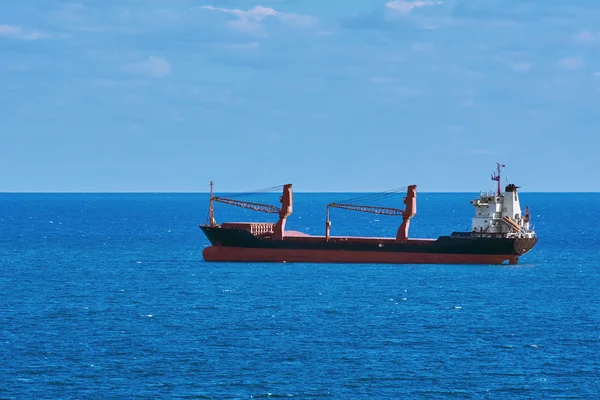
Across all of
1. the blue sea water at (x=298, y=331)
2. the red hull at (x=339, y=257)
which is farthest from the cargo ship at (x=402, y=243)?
the blue sea water at (x=298, y=331)

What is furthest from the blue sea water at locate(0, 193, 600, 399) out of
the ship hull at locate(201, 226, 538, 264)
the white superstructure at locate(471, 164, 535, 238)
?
the white superstructure at locate(471, 164, 535, 238)

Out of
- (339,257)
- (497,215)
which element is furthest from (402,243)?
(497,215)

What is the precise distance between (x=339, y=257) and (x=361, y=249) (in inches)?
101

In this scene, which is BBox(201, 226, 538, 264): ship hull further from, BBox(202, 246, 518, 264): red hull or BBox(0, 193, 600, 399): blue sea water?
BBox(0, 193, 600, 399): blue sea water

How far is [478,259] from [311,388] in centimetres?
5723

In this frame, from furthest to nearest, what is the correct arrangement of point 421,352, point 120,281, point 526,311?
point 120,281, point 526,311, point 421,352

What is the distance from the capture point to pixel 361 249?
360 ft

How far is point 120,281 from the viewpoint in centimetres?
9694

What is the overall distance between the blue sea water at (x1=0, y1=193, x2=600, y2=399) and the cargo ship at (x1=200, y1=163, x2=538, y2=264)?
1530mm

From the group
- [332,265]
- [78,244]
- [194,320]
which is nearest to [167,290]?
[194,320]

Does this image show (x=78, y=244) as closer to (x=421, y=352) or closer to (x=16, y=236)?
(x=16, y=236)

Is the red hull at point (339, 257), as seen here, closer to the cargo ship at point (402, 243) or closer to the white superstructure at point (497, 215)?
the cargo ship at point (402, 243)

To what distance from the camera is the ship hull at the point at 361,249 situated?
105m

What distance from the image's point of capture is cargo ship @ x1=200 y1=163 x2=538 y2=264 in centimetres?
10538
